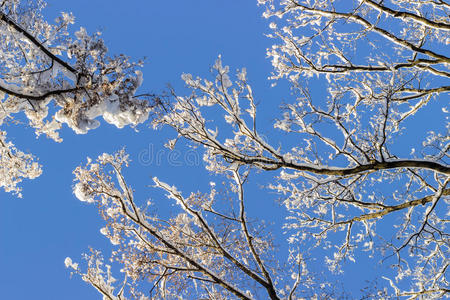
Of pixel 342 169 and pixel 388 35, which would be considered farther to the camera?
pixel 388 35

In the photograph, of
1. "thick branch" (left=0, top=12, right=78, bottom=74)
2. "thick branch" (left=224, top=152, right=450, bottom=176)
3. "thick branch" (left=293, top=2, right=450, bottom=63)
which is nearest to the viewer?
"thick branch" (left=224, top=152, right=450, bottom=176)

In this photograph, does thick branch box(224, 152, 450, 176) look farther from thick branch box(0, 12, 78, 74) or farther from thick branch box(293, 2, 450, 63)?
thick branch box(0, 12, 78, 74)

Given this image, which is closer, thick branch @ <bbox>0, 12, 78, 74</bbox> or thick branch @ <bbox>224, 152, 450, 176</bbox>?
thick branch @ <bbox>224, 152, 450, 176</bbox>

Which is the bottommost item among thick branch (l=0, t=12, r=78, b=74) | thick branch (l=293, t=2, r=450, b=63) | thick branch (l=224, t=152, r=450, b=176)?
thick branch (l=224, t=152, r=450, b=176)

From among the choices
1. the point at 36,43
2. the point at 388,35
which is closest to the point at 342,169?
the point at 388,35

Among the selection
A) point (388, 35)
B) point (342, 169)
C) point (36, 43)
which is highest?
point (388, 35)

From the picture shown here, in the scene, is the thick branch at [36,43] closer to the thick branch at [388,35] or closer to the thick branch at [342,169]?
the thick branch at [342,169]

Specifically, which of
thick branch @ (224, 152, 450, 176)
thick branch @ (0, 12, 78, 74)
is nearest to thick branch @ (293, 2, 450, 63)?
thick branch @ (224, 152, 450, 176)

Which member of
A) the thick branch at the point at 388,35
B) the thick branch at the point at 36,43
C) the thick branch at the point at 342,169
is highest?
the thick branch at the point at 388,35

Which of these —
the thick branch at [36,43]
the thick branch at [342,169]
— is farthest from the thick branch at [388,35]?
the thick branch at [36,43]

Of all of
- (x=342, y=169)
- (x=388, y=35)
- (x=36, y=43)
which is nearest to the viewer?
(x=342, y=169)

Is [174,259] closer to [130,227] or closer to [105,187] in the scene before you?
[130,227]

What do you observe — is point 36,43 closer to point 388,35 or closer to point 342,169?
point 342,169

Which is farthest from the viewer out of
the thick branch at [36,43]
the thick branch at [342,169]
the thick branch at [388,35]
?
the thick branch at [388,35]
